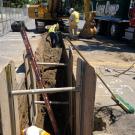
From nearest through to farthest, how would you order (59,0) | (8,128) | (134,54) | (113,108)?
1. (8,128)
2. (113,108)
3. (134,54)
4. (59,0)

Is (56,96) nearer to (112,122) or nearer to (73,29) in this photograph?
(112,122)

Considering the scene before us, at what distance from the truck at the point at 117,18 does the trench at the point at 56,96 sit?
5740 mm

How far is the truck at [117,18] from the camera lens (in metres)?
19.7

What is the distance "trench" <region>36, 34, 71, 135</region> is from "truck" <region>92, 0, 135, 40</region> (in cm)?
574

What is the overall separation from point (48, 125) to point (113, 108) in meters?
2.46

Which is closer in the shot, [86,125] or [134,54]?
[86,125]

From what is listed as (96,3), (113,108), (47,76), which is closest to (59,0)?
(96,3)

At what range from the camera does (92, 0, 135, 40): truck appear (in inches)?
775

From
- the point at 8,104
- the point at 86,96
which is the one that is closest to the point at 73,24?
the point at 86,96

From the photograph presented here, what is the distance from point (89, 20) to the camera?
21.1 meters

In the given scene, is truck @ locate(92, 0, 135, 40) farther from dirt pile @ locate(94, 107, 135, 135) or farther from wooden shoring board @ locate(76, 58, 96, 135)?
wooden shoring board @ locate(76, 58, 96, 135)

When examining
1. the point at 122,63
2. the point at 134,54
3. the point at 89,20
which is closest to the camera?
the point at 122,63

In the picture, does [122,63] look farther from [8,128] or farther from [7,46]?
[8,128]

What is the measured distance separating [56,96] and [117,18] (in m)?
12.4
